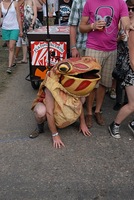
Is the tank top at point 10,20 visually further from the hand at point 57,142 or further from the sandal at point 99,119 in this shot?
the hand at point 57,142

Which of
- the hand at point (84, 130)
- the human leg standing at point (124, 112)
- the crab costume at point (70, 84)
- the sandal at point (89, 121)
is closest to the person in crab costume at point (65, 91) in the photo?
the crab costume at point (70, 84)

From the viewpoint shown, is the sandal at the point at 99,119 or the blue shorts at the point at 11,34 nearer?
the sandal at the point at 99,119

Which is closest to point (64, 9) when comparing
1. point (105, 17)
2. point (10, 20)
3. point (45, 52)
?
point (10, 20)

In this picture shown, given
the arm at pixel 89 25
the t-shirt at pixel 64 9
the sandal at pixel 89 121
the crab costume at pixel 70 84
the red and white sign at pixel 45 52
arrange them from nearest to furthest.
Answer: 1. the crab costume at pixel 70 84
2. the arm at pixel 89 25
3. the sandal at pixel 89 121
4. the red and white sign at pixel 45 52
5. the t-shirt at pixel 64 9

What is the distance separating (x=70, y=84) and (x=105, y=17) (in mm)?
945

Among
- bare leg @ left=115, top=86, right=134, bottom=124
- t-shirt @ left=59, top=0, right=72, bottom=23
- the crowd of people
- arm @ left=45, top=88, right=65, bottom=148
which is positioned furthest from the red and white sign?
t-shirt @ left=59, top=0, right=72, bottom=23

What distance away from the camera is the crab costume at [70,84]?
293 cm

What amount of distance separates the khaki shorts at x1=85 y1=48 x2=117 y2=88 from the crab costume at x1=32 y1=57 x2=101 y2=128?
0.46m

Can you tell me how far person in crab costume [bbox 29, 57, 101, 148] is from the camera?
294cm

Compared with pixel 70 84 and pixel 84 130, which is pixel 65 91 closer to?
pixel 70 84

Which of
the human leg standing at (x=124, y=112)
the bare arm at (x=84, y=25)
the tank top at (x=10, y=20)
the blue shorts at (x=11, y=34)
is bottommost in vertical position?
the human leg standing at (x=124, y=112)

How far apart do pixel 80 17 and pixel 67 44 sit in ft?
1.81

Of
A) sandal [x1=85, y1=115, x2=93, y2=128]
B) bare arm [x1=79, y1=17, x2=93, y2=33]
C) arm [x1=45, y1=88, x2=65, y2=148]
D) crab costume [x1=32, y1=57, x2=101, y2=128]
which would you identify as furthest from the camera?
sandal [x1=85, y1=115, x2=93, y2=128]

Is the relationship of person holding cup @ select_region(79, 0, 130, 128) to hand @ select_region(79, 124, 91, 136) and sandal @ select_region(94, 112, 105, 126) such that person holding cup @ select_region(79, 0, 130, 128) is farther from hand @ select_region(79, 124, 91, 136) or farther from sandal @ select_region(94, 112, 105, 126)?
hand @ select_region(79, 124, 91, 136)
